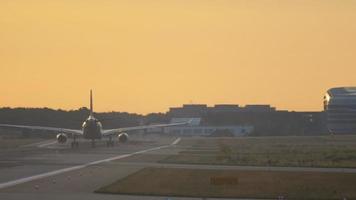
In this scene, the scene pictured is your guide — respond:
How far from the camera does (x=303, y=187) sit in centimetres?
3716

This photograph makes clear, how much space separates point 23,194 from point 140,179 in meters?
10.2

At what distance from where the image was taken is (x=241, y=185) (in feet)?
127

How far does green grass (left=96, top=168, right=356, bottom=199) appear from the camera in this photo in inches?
1342

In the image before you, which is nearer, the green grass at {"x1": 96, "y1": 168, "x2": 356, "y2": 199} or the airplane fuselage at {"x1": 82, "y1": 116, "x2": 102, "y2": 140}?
the green grass at {"x1": 96, "y1": 168, "x2": 356, "y2": 199}

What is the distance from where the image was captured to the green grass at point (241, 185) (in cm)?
3409

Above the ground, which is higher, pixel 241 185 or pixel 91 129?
pixel 91 129

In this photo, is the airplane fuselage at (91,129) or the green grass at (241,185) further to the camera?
the airplane fuselage at (91,129)

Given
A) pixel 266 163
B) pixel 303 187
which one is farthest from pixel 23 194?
pixel 266 163

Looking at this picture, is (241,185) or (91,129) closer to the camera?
(241,185)

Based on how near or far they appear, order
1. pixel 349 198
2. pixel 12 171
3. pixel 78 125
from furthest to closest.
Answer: pixel 78 125
pixel 12 171
pixel 349 198

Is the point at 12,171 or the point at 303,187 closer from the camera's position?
the point at 303,187

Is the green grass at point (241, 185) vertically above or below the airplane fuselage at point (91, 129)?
below

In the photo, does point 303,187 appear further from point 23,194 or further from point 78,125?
point 78,125

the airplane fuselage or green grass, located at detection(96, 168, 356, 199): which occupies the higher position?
the airplane fuselage
